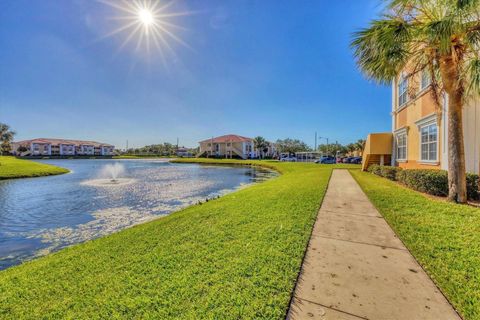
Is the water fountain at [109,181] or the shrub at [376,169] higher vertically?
the shrub at [376,169]

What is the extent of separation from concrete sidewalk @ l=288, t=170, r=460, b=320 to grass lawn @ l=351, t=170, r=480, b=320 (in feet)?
0.56

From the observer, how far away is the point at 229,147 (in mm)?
74812

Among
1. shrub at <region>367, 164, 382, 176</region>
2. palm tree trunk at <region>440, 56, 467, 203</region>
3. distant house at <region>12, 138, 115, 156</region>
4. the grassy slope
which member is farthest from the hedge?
distant house at <region>12, 138, 115, 156</region>

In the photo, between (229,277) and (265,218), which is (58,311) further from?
(265,218)

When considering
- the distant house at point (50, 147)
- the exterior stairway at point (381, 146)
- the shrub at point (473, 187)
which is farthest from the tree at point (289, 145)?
the distant house at point (50, 147)

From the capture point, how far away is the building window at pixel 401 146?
1486 centimetres

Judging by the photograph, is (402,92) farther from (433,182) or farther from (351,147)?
(351,147)

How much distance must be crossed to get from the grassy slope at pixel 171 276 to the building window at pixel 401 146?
43.4ft

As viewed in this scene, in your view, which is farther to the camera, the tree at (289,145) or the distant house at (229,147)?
the tree at (289,145)

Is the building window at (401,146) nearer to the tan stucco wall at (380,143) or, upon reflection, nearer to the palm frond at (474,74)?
the tan stucco wall at (380,143)

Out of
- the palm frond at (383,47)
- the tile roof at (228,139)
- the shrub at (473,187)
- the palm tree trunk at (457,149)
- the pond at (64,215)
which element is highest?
the tile roof at (228,139)

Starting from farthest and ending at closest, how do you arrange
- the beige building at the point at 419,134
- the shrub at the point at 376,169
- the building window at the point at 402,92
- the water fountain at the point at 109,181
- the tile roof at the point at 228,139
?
the tile roof at the point at 228,139 → the water fountain at the point at 109,181 → the shrub at the point at 376,169 → the building window at the point at 402,92 → the beige building at the point at 419,134

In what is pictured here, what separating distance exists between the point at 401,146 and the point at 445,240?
1368cm

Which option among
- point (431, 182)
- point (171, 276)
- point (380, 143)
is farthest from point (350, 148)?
point (171, 276)
